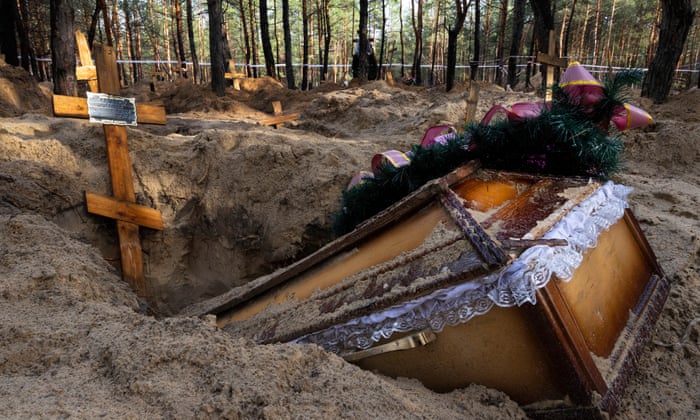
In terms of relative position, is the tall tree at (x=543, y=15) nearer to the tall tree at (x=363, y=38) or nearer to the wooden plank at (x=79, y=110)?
the tall tree at (x=363, y=38)

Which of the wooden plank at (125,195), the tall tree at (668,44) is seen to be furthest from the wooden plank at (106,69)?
the tall tree at (668,44)

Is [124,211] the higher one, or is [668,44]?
[668,44]

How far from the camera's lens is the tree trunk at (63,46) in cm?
651

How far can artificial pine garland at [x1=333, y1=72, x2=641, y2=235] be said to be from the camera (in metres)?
2.00

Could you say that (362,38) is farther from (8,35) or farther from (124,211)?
(124,211)

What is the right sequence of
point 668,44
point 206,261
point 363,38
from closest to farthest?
point 206,261, point 668,44, point 363,38

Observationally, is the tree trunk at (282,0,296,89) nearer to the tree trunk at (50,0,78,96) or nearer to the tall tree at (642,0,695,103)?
the tree trunk at (50,0,78,96)

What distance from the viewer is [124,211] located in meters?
→ 3.93

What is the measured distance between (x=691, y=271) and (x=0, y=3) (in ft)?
41.6

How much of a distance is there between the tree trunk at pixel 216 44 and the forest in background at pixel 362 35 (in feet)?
0.67

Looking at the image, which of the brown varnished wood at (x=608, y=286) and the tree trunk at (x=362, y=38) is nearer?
the brown varnished wood at (x=608, y=286)

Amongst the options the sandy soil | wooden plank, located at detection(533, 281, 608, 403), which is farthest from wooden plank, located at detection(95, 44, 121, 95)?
wooden plank, located at detection(533, 281, 608, 403)

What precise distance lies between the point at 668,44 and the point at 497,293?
8.36m

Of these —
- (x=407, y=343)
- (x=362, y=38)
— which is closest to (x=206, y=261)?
(x=407, y=343)
